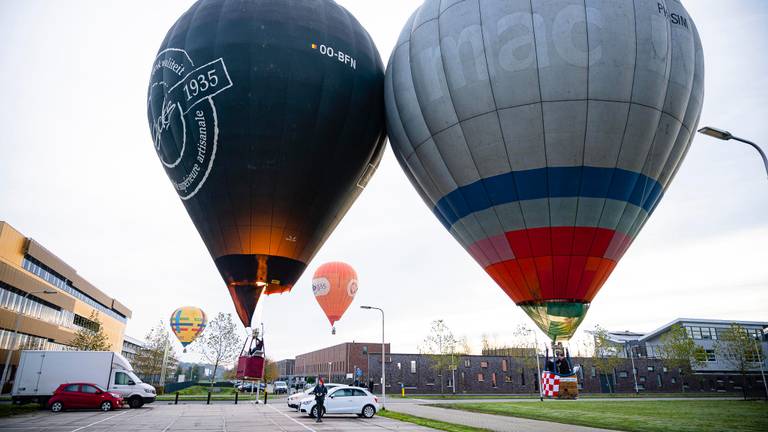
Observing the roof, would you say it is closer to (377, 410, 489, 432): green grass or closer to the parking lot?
(377, 410, 489, 432): green grass

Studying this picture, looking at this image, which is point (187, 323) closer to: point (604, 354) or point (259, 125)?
point (259, 125)

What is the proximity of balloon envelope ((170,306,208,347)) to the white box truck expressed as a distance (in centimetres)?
2751

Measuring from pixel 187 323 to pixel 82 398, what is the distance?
100ft

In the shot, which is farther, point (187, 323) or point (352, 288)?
point (187, 323)

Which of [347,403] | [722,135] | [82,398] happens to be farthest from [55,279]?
[722,135]

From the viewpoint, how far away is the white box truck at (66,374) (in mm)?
23438

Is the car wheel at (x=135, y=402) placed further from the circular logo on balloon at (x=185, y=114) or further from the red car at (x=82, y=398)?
the circular logo on balloon at (x=185, y=114)

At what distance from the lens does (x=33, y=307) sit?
4588 cm

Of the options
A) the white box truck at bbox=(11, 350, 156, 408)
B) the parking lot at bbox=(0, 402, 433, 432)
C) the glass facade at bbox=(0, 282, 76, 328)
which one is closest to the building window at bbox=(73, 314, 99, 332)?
the glass facade at bbox=(0, 282, 76, 328)

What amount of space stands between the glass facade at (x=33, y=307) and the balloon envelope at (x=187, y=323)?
39.2 ft

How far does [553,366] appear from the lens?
12.4m

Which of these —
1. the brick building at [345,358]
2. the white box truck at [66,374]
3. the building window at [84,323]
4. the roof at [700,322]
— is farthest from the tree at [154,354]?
the roof at [700,322]

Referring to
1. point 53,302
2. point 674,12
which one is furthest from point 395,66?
point 53,302

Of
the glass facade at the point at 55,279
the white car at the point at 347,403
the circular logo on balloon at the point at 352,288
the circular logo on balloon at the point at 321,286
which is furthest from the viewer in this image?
the glass facade at the point at 55,279
